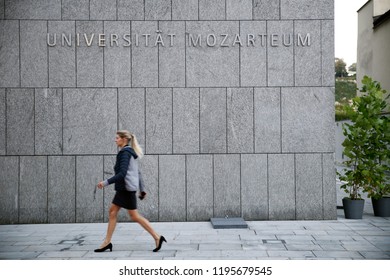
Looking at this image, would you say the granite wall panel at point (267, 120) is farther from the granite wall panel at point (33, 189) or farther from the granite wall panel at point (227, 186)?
the granite wall panel at point (33, 189)

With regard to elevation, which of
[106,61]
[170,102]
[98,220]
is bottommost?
[98,220]

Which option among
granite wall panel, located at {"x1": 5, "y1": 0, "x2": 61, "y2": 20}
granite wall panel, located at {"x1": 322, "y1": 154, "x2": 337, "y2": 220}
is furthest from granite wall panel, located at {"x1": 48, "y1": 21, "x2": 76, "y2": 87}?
granite wall panel, located at {"x1": 322, "y1": 154, "x2": 337, "y2": 220}

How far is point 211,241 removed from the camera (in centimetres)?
850

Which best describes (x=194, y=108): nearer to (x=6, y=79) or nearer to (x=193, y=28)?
(x=193, y=28)

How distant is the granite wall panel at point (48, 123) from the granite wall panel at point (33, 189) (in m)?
0.27

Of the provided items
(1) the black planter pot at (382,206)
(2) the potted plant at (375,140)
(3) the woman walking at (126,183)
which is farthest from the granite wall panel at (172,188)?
(1) the black planter pot at (382,206)

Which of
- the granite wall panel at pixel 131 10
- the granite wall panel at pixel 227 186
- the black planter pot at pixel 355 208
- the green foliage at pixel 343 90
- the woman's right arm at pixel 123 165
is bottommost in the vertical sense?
the black planter pot at pixel 355 208

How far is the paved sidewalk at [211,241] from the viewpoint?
7.55 meters

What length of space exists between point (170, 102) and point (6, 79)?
362cm

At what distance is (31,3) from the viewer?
409 inches

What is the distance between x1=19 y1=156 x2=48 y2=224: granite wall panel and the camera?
1034 cm

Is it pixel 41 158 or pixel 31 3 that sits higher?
pixel 31 3

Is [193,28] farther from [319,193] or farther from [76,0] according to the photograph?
[319,193]

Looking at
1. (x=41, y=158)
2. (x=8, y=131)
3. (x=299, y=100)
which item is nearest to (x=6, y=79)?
(x=8, y=131)
